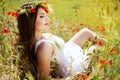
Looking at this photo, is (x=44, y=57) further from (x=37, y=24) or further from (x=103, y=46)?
(x=103, y=46)

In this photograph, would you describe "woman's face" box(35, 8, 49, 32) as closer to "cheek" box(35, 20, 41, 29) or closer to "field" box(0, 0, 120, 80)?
"cheek" box(35, 20, 41, 29)

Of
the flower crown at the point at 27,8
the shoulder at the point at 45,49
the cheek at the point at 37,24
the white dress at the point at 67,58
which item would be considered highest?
the flower crown at the point at 27,8

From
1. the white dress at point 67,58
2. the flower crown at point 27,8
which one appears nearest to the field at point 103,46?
the flower crown at point 27,8

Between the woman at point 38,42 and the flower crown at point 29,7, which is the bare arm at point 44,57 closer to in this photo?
the woman at point 38,42

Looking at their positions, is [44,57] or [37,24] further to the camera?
[37,24]

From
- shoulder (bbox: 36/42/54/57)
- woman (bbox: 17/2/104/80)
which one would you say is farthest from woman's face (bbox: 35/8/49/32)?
shoulder (bbox: 36/42/54/57)

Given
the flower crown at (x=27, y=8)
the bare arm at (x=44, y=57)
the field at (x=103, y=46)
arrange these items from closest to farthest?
the field at (x=103, y=46) → the bare arm at (x=44, y=57) → the flower crown at (x=27, y=8)

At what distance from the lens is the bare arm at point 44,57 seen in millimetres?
2434

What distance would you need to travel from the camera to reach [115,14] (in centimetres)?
112

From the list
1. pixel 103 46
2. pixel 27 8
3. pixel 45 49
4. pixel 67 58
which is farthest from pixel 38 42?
pixel 103 46

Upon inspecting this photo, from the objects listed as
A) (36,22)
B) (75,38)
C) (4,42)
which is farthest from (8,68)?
(75,38)

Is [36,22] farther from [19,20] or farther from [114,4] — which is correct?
[114,4]

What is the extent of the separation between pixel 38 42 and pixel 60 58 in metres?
0.30

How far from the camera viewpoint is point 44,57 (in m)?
2.47
